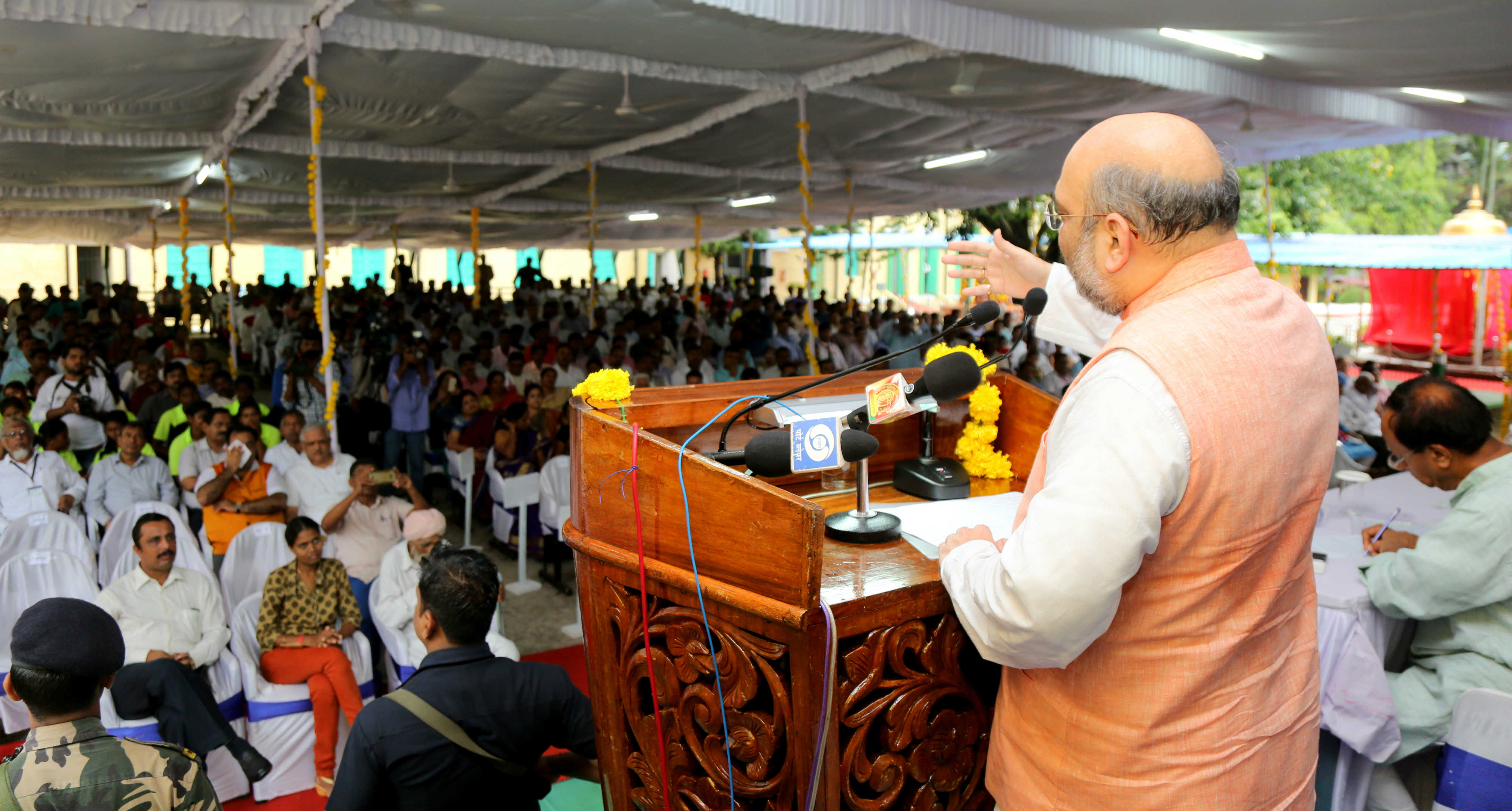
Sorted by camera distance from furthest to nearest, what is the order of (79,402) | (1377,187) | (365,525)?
(1377,187) < (79,402) < (365,525)

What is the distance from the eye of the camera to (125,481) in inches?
199

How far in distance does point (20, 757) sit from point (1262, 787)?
207 cm

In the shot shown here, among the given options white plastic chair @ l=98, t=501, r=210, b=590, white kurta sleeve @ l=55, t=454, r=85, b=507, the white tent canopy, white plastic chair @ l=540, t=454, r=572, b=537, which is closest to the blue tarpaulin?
the white tent canopy

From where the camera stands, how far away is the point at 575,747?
80.5 inches

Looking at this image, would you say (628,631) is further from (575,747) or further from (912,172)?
(912,172)

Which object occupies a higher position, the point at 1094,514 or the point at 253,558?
the point at 1094,514

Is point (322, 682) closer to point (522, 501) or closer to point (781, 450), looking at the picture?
point (522, 501)

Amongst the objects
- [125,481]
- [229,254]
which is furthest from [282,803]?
[229,254]

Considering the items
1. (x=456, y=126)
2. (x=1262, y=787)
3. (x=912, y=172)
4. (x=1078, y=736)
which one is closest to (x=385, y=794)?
(x=1078, y=736)

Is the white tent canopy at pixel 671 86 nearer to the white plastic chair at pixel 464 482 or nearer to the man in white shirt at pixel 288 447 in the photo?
the man in white shirt at pixel 288 447

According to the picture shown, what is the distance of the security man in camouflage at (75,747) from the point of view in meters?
1.64

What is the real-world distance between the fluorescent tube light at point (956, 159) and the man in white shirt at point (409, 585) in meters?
6.61

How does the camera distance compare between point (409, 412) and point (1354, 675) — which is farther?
point (409, 412)

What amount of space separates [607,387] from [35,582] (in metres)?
3.71
